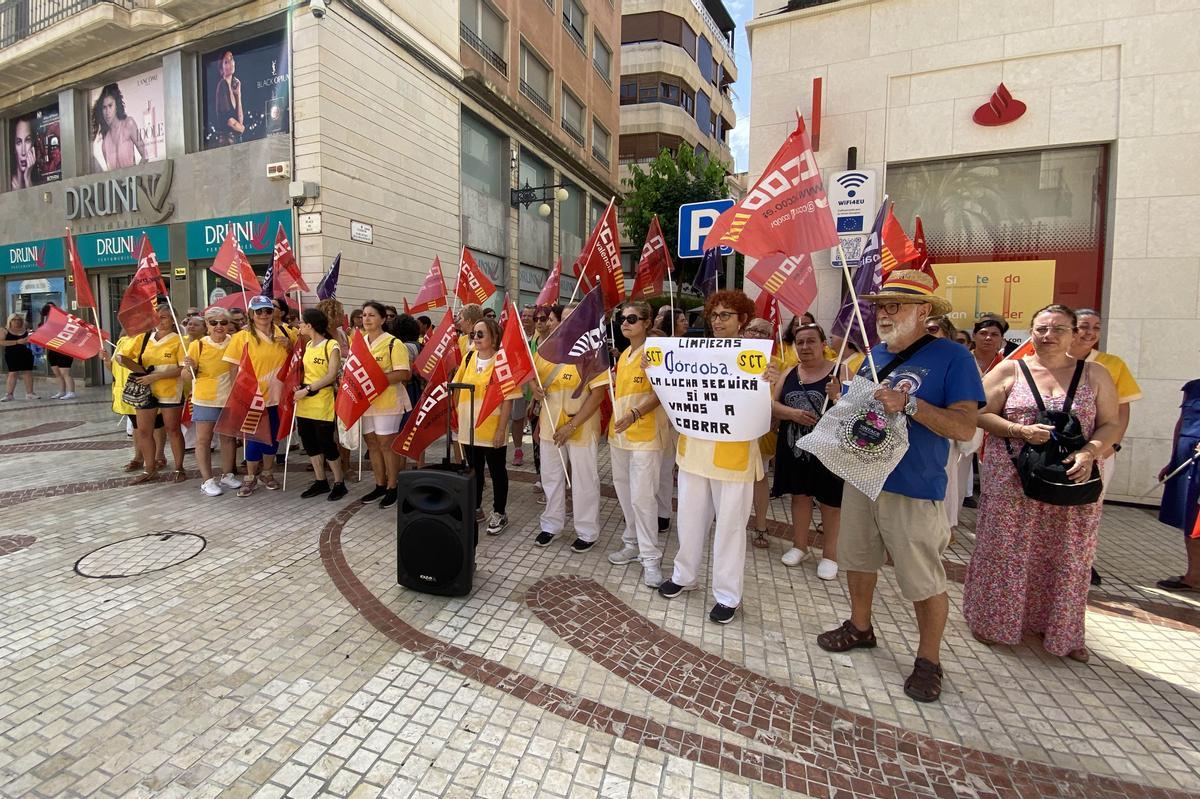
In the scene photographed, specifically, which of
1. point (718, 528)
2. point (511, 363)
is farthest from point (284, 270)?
point (718, 528)

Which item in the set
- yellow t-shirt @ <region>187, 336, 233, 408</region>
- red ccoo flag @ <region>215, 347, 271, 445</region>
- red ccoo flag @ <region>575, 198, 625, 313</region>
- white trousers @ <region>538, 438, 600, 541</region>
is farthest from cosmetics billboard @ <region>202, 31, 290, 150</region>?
white trousers @ <region>538, 438, 600, 541</region>

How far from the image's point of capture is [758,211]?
11.1 ft

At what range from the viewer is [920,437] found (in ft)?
8.78

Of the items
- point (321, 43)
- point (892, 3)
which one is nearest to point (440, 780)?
point (892, 3)

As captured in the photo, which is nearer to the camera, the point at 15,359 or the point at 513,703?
the point at 513,703

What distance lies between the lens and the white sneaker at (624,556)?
4289mm

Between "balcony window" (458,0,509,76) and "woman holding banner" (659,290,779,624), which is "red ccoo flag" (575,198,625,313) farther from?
"balcony window" (458,0,509,76)

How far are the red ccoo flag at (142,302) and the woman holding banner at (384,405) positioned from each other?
2412 mm

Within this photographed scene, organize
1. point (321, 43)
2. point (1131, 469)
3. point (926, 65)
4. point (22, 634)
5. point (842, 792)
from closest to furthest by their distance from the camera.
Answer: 1. point (842, 792)
2. point (22, 634)
3. point (1131, 469)
4. point (926, 65)
5. point (321, 43)

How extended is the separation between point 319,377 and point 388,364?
73 centimetres

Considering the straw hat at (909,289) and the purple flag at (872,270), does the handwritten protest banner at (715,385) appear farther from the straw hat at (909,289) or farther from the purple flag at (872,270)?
the purple flag at (872,270)

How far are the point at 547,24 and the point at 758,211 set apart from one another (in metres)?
19.7

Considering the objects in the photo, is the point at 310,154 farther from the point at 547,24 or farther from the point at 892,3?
the point at 547,24

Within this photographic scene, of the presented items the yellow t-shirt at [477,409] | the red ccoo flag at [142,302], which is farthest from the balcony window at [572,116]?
the yellow t-shirt at [477,409]
